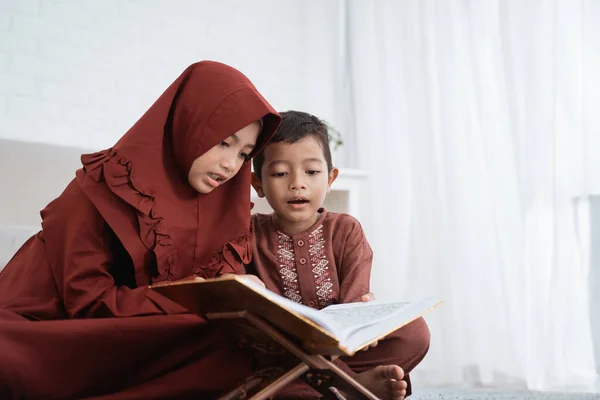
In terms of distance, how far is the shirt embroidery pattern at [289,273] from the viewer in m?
1.46

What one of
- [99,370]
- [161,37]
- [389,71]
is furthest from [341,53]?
[99,370]

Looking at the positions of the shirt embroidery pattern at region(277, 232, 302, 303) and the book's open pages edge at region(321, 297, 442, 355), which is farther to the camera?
the shirt embroidery pattern at region(277, 232, 302, 303)

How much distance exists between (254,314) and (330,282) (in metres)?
0.58

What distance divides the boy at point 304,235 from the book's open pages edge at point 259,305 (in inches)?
19.8

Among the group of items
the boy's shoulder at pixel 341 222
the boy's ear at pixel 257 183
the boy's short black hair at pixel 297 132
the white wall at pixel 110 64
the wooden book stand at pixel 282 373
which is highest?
the white wall at pixel 110 64

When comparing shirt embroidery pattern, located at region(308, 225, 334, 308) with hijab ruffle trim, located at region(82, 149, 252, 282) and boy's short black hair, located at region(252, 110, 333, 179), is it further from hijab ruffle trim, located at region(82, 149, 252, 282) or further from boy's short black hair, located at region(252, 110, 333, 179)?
hijab ruffle trim, located at region(82, 149, 252, 282)

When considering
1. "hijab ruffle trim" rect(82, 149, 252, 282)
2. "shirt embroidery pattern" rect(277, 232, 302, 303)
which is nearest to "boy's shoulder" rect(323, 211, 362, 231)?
"shirt embroidery pattern" rect(277, 232, 302, 303)

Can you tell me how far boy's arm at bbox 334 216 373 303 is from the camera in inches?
55.8

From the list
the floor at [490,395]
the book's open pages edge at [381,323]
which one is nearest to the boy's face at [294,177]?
the book's open pages edge at [381,323]

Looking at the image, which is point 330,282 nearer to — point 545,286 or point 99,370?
point 99,370

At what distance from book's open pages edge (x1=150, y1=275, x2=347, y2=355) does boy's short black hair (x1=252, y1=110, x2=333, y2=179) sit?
23.5 inches

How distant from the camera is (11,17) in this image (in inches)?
89.4

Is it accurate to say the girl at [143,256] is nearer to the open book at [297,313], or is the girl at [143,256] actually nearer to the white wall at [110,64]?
the open book at [297,313]

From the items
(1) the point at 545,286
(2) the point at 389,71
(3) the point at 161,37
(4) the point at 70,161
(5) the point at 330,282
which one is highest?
(3) the point at 161,37
